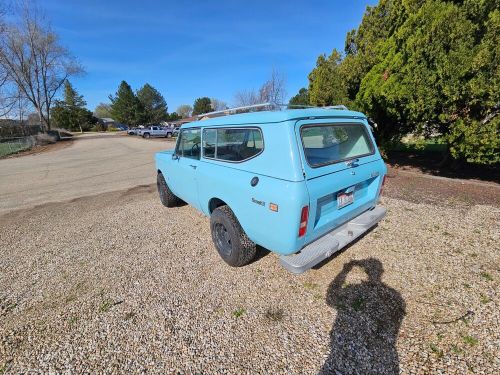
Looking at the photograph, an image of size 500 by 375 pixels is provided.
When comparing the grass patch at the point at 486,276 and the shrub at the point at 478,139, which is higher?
the shrub at the point at 478,139

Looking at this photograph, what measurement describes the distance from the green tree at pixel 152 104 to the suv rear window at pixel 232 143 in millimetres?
55089

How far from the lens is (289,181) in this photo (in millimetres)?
2166

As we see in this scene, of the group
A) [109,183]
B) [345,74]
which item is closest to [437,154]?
[345,74]

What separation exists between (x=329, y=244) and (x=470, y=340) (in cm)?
137

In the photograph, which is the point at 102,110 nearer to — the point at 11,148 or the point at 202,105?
the point at 202,105

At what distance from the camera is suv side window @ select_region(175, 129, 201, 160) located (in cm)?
371


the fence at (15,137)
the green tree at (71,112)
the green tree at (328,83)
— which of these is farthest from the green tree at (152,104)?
the green tree at (328,83)

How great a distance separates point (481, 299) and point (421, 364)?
1246 mm

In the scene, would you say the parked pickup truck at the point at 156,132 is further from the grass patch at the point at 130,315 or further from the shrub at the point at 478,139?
the grass patch at the point at 130,315

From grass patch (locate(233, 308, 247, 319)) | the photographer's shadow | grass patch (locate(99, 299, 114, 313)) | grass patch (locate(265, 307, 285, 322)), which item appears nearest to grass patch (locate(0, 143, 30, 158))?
grass patch (locate(99, 299, 114, 313))

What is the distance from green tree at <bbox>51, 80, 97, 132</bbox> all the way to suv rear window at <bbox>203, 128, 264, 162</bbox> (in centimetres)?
6869

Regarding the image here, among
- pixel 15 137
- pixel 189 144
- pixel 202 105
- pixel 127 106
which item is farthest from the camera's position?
pixel 202 105

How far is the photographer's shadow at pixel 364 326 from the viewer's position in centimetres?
192

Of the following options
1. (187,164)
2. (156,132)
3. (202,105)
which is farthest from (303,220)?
(202,105)
